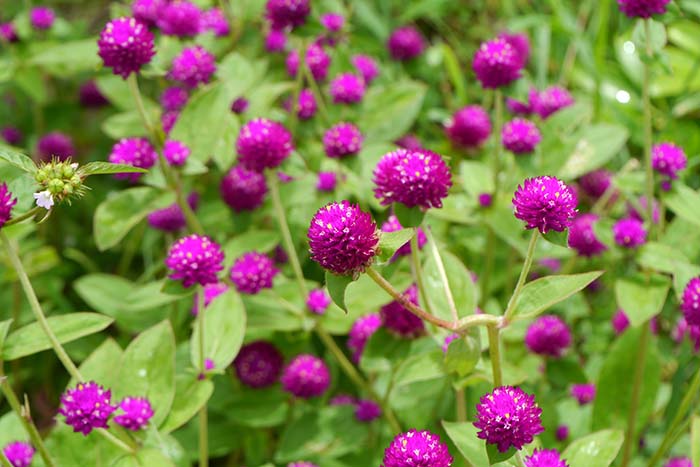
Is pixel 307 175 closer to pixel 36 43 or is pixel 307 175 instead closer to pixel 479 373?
pixel 479 373

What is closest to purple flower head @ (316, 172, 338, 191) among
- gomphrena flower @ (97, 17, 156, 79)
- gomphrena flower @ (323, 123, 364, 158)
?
gomphrena flower @ (323, 123, 364, 158)

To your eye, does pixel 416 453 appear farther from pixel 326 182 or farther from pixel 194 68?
pixel 194 68

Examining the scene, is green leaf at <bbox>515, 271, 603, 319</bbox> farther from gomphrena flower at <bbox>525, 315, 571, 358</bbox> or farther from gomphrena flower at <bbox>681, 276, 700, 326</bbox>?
gomphrena flower at <bbox>525, 315, 571, 358</bbox>

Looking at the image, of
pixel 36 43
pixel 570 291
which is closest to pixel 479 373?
pixel 570 291

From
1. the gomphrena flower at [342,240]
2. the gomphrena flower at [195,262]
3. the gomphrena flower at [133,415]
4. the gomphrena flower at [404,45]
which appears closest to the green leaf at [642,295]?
the gomphrena flower at [342,240]

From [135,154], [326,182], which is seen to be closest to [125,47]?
[135,154]

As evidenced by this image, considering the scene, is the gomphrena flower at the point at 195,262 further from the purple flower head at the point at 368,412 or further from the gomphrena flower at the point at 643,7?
the gomphrena flower at the point at 643,7
